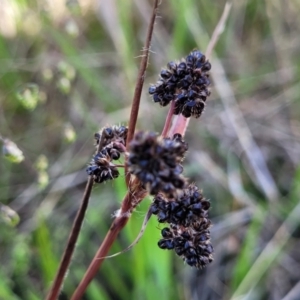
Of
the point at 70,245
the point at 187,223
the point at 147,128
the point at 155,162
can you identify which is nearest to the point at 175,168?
the point at 155,162

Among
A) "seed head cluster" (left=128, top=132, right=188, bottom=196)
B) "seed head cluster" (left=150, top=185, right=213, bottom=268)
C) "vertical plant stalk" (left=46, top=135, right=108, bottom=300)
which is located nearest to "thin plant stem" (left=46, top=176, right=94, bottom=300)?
"vertical plant stalk" (left=46, top=135, right=108, bottom=300)

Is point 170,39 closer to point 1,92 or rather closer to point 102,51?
point 102,51

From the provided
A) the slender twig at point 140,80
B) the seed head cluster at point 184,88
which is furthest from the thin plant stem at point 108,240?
the seed head cluster at point 184,88

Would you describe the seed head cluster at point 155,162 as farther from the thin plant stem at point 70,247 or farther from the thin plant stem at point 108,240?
the thin plant stem at point 70,247

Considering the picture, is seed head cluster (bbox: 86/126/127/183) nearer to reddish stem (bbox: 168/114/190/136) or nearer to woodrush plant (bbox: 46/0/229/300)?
woodrush plant (bbox: 46/0/229/300)

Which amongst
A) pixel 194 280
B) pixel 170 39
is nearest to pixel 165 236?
pixel 194 280

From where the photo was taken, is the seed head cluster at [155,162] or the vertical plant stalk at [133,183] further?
the vertical plant stalk at [133,183]
